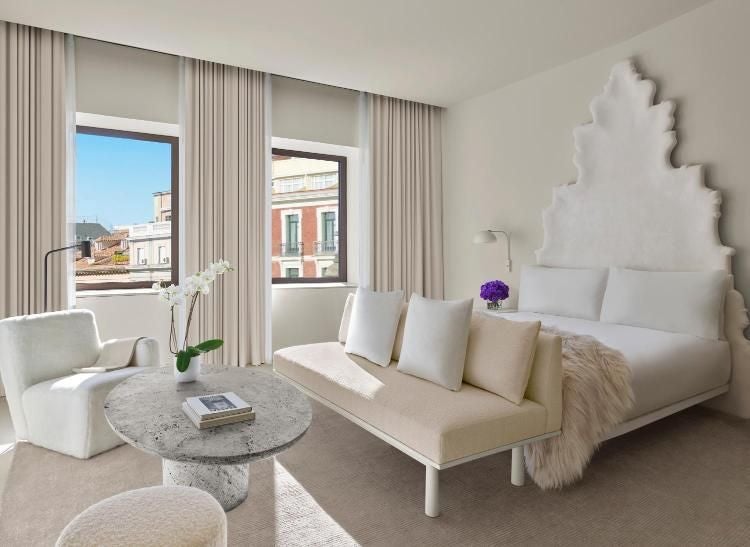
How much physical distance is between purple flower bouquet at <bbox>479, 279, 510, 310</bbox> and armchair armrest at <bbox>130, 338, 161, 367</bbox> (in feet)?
9.39

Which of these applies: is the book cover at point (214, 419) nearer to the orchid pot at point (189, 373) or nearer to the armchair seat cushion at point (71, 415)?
the orchid pot at point (189, 373)

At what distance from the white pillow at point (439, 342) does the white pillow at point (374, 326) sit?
0.29 meters

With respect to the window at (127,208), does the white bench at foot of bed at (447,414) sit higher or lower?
lower

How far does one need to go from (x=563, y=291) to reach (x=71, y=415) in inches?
137

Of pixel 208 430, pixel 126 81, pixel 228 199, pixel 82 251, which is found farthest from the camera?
pixel 228 199

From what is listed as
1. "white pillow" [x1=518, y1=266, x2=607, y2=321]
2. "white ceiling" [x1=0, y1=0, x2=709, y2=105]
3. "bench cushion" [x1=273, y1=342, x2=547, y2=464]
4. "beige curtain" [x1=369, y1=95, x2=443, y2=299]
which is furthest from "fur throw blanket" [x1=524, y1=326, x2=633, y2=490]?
"beige curtain" [x1=369, y1=95, x2=443, y2=299]

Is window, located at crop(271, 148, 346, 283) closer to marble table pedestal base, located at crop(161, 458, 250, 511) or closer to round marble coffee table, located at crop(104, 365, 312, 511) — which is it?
round marble coffee table, located at crop(104, 365, 312, 511)

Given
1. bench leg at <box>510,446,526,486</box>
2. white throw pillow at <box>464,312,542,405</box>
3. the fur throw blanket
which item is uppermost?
white throw pillow at <box>464,312,542,405</box>

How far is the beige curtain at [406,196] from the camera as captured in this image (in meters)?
5.33

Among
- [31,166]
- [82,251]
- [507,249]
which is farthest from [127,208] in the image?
[507,249]

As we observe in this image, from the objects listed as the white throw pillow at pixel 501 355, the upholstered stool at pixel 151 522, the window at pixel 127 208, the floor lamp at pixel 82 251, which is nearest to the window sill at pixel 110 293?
the window at pixel 127 208

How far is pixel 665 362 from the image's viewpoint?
2760 millimetres

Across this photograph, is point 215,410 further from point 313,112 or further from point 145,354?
point 313,112

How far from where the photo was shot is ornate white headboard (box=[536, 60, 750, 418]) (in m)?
3.29
